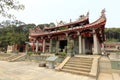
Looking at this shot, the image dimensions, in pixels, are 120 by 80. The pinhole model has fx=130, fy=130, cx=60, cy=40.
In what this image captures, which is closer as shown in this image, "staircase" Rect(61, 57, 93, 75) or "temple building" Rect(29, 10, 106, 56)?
"staircase" Rect(61, 57, 93, 75)

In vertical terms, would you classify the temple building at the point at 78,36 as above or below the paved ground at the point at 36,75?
above

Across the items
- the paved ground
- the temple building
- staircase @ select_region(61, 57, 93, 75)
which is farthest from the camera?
the temple building

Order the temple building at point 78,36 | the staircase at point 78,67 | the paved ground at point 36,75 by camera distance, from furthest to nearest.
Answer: the temple building at point 78,36 < the staircase at point 78,67 < the paved ground at point 36,75

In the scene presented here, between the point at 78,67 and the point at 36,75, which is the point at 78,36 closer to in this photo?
the point at 78,67

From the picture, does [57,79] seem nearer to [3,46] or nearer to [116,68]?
[116,68]

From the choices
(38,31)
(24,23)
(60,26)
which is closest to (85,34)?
(60,26)

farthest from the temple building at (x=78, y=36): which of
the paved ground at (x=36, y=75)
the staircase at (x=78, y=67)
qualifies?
the paved ground at (x=36, y=75)

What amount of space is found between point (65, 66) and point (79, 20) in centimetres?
888

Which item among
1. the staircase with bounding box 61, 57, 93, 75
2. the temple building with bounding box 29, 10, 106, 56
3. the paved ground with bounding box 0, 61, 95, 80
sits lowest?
the paved ground with bounding box 0, 61, 95, 80

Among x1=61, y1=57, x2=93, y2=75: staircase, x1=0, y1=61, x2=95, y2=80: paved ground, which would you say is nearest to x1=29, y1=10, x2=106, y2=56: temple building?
x1=61, y1=57, x2=93, y2=75: staircase

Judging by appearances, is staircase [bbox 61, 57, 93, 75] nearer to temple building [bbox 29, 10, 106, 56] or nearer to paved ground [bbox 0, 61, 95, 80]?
paved ground [bbox 0, 61, 95, 80]

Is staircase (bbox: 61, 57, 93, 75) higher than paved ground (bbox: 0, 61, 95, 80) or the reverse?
higher

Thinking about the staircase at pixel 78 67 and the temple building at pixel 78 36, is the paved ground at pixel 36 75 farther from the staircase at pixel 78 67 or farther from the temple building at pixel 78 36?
the temple building at pixel 78 36

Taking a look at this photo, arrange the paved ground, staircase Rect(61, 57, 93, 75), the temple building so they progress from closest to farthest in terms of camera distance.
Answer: the paved ground → staircase Rect(61, 57, 93, 75) → the temple building
